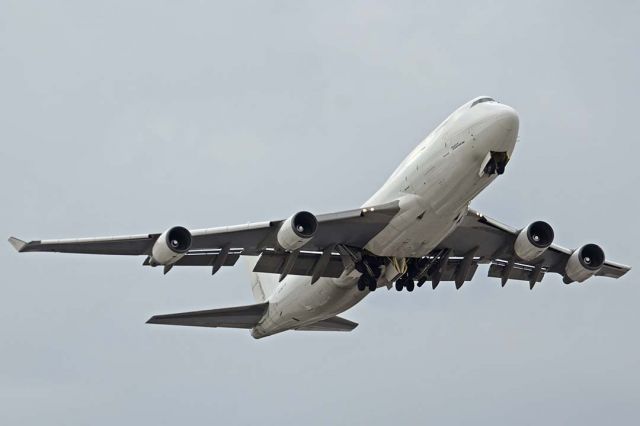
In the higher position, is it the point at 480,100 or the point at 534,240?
the point at 480,100

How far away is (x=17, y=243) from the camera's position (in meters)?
40.2

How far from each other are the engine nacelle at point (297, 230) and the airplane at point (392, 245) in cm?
3

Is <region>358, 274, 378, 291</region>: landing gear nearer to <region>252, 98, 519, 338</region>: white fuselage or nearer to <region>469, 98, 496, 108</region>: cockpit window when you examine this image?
<region>252, 98, 519, 338</region>: white fuselage

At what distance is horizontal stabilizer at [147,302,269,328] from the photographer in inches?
1911

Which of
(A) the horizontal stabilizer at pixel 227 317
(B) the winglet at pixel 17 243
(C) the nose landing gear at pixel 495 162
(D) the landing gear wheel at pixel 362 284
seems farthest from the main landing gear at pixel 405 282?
(B) the winglet at pixel 17 243

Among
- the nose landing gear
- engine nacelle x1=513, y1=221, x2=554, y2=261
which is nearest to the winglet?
the nose landing gear

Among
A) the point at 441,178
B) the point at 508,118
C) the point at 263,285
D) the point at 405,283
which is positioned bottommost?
the point at 263,285

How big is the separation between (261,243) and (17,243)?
800 cm

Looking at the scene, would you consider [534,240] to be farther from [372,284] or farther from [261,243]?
[261,243]

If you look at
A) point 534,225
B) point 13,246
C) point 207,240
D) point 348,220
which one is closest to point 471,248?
point 534,225

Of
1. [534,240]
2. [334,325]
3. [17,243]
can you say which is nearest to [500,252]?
[534,240]

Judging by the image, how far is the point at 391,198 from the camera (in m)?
41.5

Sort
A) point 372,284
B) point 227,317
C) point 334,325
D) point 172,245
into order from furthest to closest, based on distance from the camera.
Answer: point 334,325, point 227,317, point 372,284, point 172,245

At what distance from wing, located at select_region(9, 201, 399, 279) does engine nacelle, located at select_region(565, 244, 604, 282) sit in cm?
842
